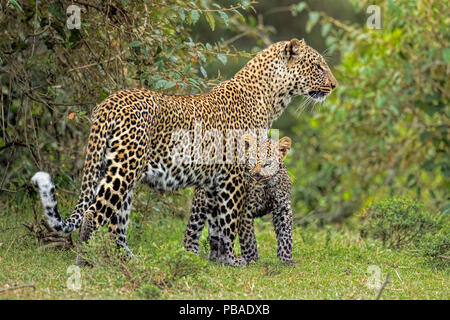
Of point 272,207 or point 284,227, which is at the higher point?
point 272,207

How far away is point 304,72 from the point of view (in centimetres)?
792

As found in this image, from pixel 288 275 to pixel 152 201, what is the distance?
293 cm

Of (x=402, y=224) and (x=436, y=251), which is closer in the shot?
(x=436, y=251)

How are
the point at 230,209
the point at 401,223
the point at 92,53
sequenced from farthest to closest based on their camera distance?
the point at 401,223, the point at 92,53, the point at 230,209

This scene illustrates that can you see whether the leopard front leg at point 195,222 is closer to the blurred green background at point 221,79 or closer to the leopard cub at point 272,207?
the leopard cub at point 272,207

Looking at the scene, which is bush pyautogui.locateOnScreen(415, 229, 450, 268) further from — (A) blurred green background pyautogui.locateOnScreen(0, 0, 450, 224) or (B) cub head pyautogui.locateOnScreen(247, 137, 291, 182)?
(B) cub head pyautogui.locateOnScreen(247, 137, 291, 182)

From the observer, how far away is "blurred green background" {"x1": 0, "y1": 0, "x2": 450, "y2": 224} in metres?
7.90

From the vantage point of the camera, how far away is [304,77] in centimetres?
793

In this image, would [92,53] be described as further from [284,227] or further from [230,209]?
[284,227]

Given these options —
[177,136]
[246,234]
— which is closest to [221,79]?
[177,136]

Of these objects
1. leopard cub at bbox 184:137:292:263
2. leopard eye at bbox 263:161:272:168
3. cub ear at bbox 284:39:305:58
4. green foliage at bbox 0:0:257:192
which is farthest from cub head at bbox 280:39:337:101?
leopard eye at bbox 263:161:272:168

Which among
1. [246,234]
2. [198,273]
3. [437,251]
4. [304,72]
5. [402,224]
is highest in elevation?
[304,72]

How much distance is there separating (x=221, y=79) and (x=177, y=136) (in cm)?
183
